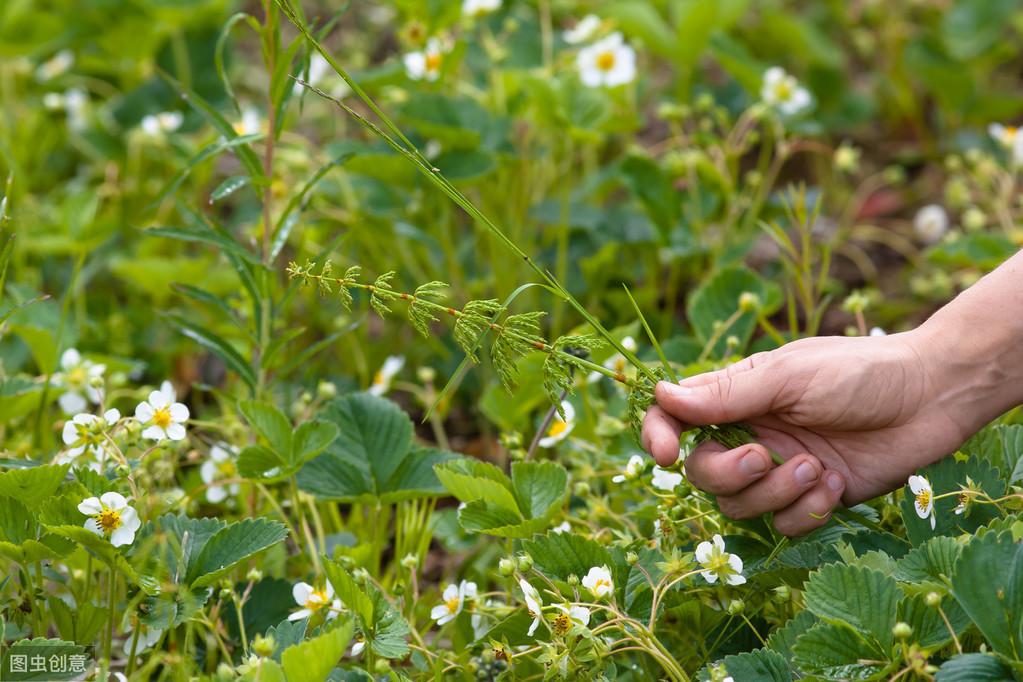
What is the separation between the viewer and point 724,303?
1.54m

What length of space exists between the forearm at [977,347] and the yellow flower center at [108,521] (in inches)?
31.7

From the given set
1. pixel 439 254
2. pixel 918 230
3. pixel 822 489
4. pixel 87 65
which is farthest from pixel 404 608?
pixel 87 65

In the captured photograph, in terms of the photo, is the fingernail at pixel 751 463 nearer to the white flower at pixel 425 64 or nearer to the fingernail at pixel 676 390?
the fingernail at pixel 676 390

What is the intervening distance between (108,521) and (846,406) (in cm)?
72

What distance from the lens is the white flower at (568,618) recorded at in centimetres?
97

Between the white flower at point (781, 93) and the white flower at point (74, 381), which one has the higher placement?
the white flower at point (781, 93)

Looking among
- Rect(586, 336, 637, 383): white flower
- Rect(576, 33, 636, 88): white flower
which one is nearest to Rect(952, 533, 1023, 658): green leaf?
Rect(586, 336, 637, 383): white flower

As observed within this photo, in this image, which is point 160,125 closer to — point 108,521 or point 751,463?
point 108,521

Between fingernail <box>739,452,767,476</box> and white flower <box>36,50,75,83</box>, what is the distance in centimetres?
198

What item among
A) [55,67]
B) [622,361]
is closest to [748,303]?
[622,361]

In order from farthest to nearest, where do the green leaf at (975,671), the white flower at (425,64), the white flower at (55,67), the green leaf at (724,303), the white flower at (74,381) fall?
the white flower at (55,67)
the white flower at (425,64)
the green leaf at (724,303)
the white flower at (74,381)
the green leaf at (975,671)

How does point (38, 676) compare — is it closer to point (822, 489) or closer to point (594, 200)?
point (822, 489)

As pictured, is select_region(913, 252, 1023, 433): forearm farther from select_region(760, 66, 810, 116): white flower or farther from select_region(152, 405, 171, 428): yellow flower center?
select_region(760, 66, 810, 116): white flower

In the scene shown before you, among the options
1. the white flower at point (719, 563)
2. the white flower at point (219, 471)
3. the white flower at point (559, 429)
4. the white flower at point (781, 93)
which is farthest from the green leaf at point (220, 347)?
the white flower at point (781, 93)
